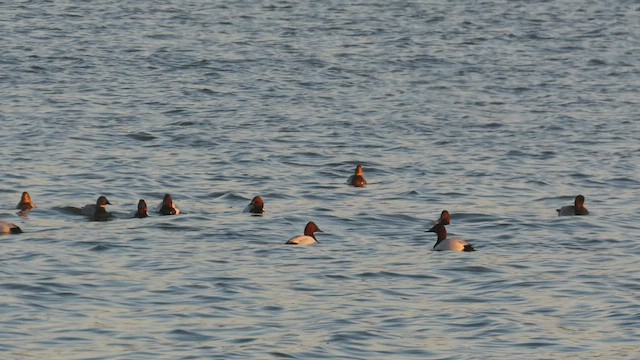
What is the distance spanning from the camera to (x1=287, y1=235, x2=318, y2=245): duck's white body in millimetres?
27109

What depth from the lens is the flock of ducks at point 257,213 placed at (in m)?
27.2

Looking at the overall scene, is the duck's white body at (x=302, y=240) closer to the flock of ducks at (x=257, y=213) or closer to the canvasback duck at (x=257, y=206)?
the flock of ducks at (x=257, y=213)

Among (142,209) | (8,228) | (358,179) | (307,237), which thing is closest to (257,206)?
(142,209)

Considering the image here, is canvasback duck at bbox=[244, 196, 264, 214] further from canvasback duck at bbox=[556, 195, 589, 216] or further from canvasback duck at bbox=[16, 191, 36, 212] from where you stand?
canvasback duck at bbox=[556, 195, 589, 216]

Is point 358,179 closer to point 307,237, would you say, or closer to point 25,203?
point 307,237

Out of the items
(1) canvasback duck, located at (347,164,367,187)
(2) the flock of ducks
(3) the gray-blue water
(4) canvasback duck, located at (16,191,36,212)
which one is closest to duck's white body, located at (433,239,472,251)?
(2) the flock of ducks

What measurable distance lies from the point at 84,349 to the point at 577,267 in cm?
942

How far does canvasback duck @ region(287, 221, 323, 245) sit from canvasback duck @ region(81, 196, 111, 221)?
390 centimetres

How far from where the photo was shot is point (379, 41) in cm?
5269

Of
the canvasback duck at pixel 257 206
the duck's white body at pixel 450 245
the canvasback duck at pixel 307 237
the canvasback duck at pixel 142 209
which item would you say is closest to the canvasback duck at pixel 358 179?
the canvasback duck at pixel 257 206

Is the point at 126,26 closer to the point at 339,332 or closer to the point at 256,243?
the point at 256,243

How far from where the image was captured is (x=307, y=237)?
27.4 metres

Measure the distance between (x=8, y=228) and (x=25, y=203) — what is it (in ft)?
7.71

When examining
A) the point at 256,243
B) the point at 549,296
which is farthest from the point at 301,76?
the point at 549,296
